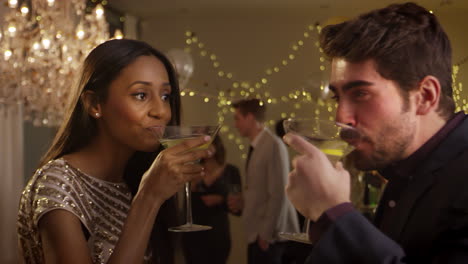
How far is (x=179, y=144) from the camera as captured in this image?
1661 millimetres

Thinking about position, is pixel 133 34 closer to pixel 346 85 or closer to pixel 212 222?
pixel 212 222

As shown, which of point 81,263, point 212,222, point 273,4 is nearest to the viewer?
point 81,263

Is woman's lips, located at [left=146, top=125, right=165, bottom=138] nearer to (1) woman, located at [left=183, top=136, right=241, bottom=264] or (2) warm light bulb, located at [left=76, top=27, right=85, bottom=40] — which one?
(1) woman, located at [left=183, top=136, right=241, bottom=264]

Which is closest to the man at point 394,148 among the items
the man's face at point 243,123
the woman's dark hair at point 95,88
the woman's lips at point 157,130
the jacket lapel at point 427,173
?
the jacket lapel at point 427,173

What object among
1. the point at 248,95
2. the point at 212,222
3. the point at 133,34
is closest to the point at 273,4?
the point at 248,95

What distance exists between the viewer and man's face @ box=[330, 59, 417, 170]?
4.56 ft

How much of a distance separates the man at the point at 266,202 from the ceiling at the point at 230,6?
280 cm

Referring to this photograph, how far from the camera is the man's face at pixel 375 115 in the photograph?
139 centimetres

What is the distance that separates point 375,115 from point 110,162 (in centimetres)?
88

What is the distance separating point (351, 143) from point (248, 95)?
5719mm

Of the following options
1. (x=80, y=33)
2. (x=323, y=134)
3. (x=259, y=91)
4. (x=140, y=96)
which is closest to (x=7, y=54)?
(x=80, y=33)

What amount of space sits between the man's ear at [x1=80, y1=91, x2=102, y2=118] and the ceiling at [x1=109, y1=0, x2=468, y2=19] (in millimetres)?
4989

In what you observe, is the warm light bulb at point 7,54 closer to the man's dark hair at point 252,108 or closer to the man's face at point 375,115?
the man's dark hair at point 252,108

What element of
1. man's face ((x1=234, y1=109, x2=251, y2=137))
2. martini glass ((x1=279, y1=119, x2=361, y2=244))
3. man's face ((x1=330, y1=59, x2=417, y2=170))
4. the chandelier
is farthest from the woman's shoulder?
man's face ((x1=234, y1=109, x2=251, y2=137))
